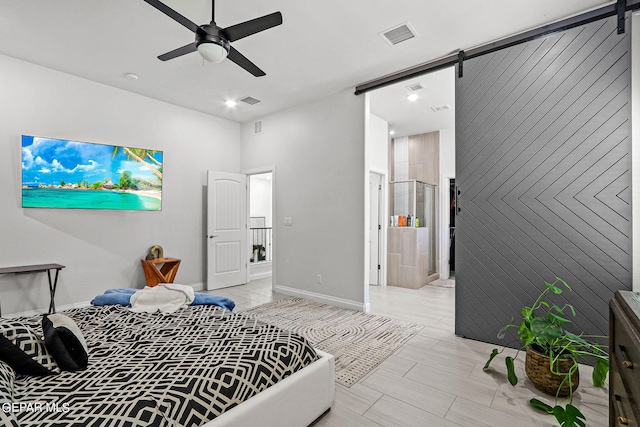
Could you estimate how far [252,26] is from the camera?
2.21 metres

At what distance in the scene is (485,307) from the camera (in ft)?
10.3

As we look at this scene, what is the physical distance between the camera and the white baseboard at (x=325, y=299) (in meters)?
4.17

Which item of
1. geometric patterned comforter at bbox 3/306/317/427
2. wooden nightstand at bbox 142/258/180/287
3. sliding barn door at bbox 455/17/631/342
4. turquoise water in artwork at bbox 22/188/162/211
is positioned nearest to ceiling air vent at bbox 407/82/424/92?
sliding barn door at bbox 455/17/631/342

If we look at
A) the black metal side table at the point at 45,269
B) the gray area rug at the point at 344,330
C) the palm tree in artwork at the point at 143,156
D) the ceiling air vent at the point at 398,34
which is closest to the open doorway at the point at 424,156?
the ceiling air vent at the point at 398,34

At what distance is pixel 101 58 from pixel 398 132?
5049 millimetres

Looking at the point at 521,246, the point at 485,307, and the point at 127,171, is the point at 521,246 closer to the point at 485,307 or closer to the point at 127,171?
the point at 485,307

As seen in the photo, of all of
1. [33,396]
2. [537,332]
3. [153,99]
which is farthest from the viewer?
[153,99]

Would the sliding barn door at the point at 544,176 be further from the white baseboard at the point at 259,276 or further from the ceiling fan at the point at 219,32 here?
the white baseboard at the point at 259,276

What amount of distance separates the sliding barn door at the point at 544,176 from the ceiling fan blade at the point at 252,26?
7.08ft

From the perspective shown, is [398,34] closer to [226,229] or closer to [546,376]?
[546,376]

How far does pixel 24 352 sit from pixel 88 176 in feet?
11.0

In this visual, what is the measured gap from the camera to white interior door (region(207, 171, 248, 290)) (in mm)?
5328

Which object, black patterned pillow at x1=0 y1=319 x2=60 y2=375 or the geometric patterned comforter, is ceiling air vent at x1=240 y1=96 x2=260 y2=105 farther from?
black patterned pillow at x1=0 y1=319 x2=60 y2=375

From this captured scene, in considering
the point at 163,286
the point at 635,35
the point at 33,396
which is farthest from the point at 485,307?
the point at 33,396
